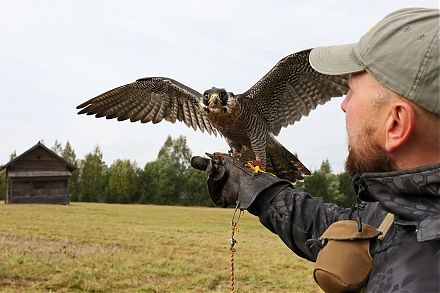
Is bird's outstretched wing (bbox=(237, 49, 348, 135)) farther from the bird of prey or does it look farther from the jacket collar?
the jacket collar

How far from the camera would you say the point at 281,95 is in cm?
480

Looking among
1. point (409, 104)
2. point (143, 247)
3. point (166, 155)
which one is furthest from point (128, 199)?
point (409, 104)

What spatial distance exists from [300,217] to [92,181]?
53534 millimetres

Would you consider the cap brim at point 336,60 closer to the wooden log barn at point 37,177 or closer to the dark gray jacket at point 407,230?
the dark gray jacket at point 407,230

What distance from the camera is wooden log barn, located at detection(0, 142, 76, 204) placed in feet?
119

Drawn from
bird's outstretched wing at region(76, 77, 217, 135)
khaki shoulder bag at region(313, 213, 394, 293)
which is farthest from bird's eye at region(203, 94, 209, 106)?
khaki shoulder bag at region(313, 213, 394, 293)

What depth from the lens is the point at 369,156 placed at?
1.50 metres

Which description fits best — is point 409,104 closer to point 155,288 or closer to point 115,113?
Answer: point 115,113

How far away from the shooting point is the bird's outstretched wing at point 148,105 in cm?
485

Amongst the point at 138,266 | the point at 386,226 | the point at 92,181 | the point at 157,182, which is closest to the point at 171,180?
the point at 157,182

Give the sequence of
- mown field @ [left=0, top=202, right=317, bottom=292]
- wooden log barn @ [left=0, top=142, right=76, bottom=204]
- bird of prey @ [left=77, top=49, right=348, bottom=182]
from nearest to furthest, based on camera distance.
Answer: bird of prey @ [left=77, top=49, right=348, bottom=182], mown field @ [left=0, top=202, right=317, bottom=292], wooden log barn @ [left=0, top=142, right=76, bottom=204]

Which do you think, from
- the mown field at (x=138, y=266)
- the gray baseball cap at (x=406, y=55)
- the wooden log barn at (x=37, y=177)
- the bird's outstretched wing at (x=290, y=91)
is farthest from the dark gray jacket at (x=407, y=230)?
the wooden log barn at (x=37, y=177)

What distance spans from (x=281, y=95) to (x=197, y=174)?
37212 millimetres

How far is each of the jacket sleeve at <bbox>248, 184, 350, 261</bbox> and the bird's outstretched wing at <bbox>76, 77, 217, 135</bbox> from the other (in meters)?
2.53
